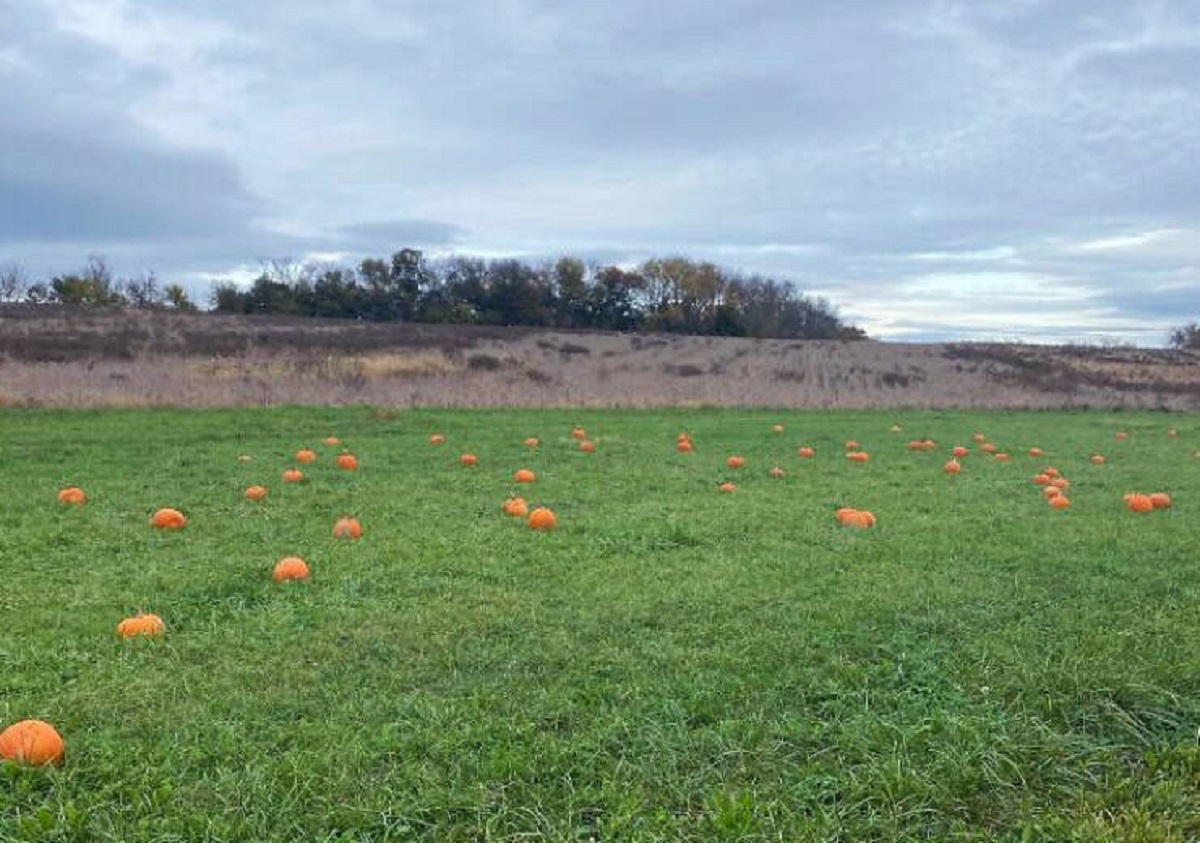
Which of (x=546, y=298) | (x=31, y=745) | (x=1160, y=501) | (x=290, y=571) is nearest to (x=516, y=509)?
(x=290, y=571)

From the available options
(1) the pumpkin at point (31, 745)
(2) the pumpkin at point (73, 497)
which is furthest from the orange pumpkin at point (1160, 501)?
(2) the pumpkin at point (73, 497)

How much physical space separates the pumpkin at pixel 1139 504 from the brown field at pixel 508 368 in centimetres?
1365

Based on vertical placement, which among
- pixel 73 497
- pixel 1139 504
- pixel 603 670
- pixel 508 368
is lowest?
pixel 603 670

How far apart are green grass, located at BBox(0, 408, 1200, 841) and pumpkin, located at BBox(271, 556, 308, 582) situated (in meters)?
0.18

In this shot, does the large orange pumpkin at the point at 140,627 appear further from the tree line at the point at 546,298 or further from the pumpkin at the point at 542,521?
A: the tree line at the point at 546,298

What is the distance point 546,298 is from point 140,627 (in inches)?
2546

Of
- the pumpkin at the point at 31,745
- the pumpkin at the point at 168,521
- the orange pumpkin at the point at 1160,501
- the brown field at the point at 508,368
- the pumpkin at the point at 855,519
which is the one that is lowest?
the pumpkin at the point at 31,745

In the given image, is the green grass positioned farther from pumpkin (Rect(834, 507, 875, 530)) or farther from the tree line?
the tree line

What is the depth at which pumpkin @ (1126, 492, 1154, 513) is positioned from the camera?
10023 mm

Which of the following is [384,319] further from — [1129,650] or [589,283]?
[1129,650]

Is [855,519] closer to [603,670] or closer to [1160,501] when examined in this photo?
[1160,501]

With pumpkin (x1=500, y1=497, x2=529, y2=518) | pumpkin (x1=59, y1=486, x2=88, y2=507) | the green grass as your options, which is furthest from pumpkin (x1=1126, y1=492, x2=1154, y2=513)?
pumpkin (x1=59, y1=486, x2=88, y2=507)

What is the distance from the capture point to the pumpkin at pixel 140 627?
5.42 meters

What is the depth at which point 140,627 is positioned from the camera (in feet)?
18.0
